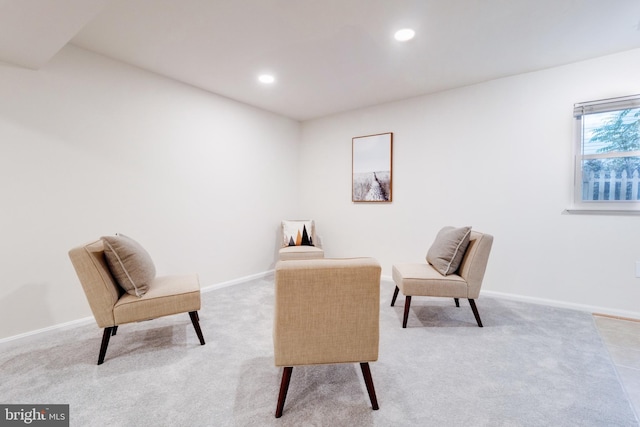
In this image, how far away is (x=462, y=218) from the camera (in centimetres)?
340

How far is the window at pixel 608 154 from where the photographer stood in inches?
103

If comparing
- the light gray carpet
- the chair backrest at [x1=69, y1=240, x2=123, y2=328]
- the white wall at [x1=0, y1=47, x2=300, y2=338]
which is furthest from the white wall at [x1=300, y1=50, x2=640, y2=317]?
the chair backrest at [x1=69, y1=240, x2=123, y2=328]

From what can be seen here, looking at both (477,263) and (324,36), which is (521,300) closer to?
(477,263)

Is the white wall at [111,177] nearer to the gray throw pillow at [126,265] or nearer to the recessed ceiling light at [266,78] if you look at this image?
the recessed ceiling light at [266,78]

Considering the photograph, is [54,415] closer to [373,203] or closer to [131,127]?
[131,127]

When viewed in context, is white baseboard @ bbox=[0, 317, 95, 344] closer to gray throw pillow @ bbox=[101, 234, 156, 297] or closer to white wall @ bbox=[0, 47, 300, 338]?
white wall @ bbox=[0, 47, 300, 338]

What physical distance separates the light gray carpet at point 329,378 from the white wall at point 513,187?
1.90 ft

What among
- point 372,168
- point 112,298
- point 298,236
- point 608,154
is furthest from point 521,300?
point 112,298

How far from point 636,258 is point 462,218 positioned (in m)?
1.47

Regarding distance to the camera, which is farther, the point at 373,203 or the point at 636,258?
the point at 373,203

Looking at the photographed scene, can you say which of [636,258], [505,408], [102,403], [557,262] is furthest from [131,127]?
[636,258]

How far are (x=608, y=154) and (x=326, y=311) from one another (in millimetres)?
3158

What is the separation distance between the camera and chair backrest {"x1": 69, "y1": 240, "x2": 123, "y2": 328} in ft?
6.01

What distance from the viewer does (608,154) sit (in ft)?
8.86
